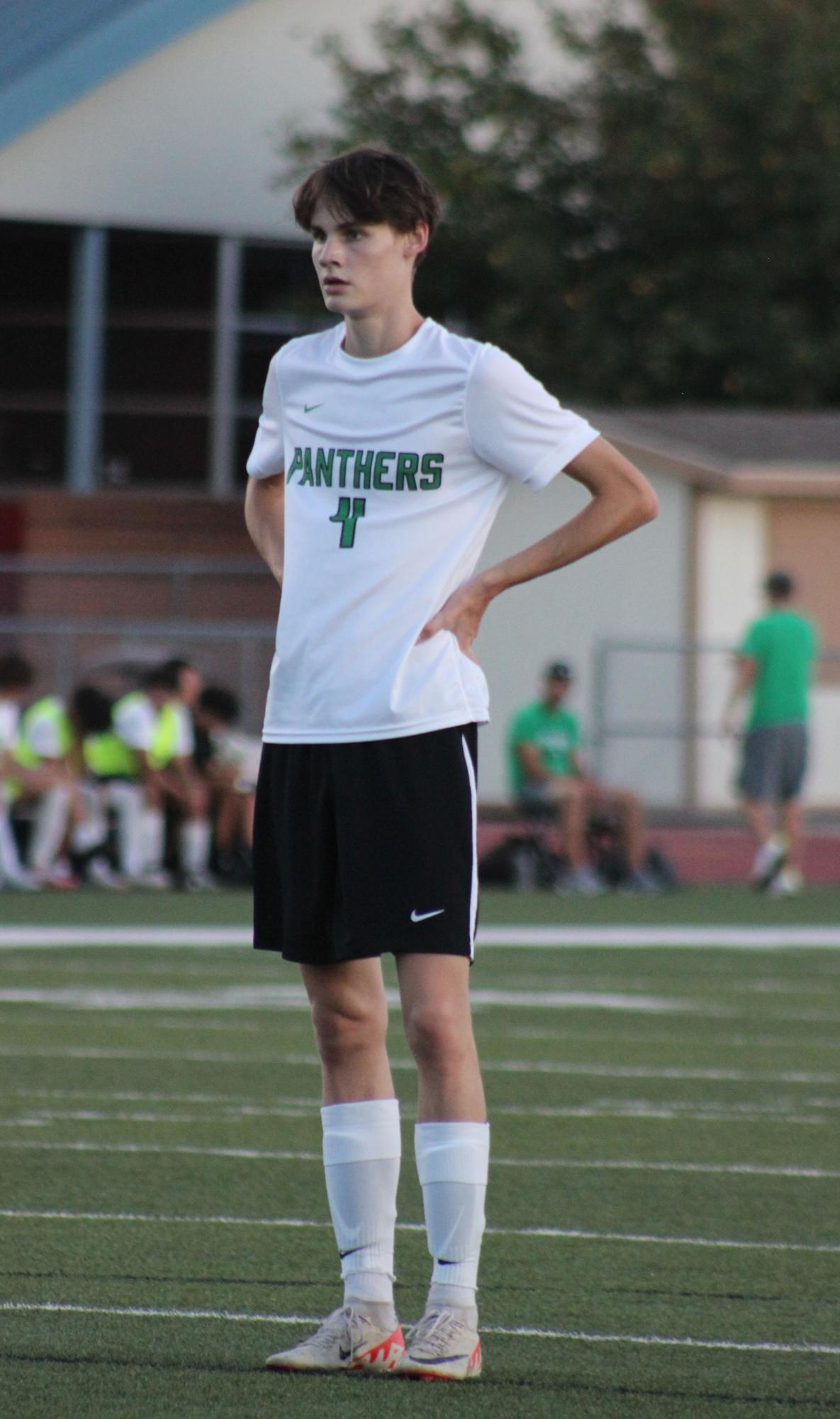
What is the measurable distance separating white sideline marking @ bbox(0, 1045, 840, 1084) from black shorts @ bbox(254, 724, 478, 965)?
4.17 m

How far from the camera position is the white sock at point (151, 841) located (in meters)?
17.6

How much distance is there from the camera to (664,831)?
70.6ft

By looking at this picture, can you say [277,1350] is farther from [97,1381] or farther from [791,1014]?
[791,1014]

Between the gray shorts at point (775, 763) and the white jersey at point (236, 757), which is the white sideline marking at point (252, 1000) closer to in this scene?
the white jersey at point (236, 757)

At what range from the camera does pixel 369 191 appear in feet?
13.7

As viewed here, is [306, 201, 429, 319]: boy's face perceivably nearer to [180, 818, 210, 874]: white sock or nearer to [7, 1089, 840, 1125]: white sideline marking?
[7, 1089, 840, 1125]: white sideline marking

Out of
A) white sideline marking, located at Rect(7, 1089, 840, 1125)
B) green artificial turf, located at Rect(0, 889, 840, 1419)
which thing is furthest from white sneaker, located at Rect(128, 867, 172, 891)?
white sideline marking, located at Rect(7, 1089, 840, 1125)

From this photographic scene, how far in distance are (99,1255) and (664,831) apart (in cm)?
1652

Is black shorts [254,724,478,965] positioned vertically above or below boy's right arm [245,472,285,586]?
below

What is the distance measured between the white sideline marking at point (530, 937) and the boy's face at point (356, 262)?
338 inches

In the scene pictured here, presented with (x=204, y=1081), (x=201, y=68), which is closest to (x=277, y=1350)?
(x=204, y=1081)

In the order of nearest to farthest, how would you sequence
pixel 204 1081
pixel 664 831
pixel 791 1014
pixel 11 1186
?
pixel 11 1186 → pixel 204 1081 → pixel 791 1014 → pixel 664 831

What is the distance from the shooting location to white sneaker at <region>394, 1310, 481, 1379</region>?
4191mm

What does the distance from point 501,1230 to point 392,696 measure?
1.89m
